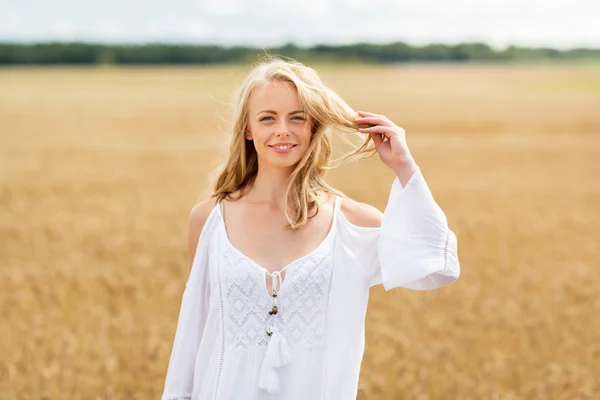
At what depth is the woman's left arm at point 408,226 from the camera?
284 cm

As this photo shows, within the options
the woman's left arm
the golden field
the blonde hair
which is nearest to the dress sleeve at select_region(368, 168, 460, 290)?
the woman's left arm

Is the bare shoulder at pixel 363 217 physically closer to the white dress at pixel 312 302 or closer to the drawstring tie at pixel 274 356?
the white dress at pixel 312 302

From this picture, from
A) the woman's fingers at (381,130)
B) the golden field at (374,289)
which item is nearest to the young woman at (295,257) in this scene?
the woman's fingers at (381,130)

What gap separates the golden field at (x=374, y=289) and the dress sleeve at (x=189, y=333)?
0.51m

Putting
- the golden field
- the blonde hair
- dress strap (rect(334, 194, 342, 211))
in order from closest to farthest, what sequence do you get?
the blonde hair < dress strap (rect(334, 194, 342, 211)) < the golden field

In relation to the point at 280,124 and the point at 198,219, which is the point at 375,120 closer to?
the point at 280,124

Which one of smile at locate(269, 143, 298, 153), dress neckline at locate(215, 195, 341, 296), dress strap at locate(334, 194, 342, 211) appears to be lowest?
dress neckline at locate(215, 195, 341, 296)

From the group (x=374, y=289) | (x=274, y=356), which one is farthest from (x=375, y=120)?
(x=374, y=289)

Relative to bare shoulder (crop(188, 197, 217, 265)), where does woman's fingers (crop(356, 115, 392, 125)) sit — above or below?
above

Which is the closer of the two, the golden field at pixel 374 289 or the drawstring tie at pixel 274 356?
the drawstring tie at pixel 274 356

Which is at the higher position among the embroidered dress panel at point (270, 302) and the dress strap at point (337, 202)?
the dress strap at point (337, 202)

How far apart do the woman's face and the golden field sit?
38 cm

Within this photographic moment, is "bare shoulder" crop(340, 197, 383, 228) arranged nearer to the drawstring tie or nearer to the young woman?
the young woman

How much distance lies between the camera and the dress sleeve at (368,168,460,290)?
2842 millimetres
